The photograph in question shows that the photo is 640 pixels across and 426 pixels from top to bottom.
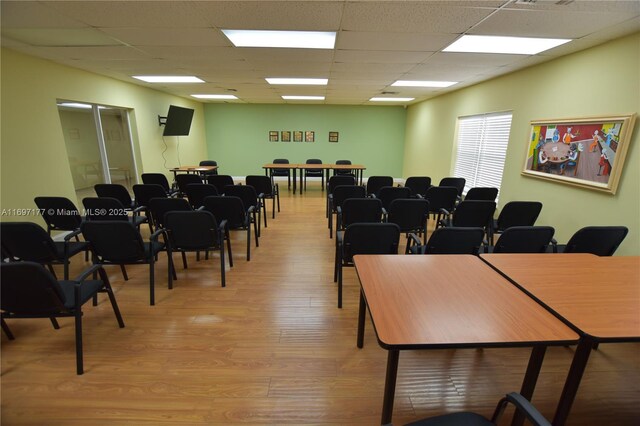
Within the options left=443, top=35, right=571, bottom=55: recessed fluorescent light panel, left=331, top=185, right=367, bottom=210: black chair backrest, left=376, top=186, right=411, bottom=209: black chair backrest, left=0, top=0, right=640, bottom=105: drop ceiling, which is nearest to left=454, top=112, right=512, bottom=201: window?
left=0, top=0, right=640, bottom=105: drop ceiling

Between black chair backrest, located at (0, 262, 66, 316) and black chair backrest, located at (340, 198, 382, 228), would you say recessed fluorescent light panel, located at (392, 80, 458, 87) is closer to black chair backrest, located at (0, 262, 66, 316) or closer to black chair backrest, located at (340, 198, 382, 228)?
black chair backrest, located at (340, 198, 382, 228)

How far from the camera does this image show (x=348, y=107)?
922 centimetres

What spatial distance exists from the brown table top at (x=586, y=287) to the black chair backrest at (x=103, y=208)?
3710mm

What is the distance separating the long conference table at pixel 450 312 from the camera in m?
1.07

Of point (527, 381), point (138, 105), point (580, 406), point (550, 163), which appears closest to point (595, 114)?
point (550, 163)

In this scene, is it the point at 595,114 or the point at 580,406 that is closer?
the point at 580,406

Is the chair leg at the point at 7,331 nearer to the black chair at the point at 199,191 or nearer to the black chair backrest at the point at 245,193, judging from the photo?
the black chair at the point at 199,191

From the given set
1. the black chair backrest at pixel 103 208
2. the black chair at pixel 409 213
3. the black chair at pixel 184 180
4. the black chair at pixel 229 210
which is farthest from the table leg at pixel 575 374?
the black chair at pixel 184 180

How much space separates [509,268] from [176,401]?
212cm

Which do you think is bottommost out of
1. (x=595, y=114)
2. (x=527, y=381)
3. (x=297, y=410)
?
(x=297, y=410)

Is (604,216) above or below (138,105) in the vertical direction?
below

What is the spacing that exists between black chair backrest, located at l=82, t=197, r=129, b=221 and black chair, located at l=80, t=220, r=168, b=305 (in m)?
0.94

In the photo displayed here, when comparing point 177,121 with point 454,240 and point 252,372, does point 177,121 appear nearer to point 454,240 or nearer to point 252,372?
point 252,372

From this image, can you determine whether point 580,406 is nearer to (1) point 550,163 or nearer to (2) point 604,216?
(2) point 604,216
